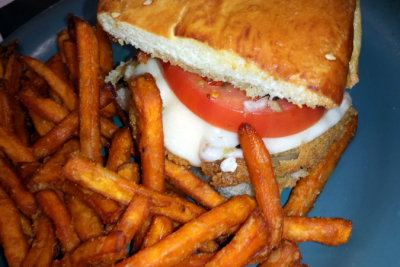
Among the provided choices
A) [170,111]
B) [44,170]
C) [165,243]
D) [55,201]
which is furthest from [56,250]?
[170,111]

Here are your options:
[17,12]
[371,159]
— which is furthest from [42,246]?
[17,12]

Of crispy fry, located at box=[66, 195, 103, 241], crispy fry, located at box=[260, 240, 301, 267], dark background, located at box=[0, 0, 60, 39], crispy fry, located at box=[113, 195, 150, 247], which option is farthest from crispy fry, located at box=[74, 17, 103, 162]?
dark background, located at box=[0, 0, 60, 39]

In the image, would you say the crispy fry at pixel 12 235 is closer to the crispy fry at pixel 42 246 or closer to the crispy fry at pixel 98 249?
the crispy fry at pixel 42 246

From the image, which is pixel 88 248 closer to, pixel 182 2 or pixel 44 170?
pixel 44 170

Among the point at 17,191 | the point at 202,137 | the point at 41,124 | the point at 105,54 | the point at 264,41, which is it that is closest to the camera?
the point at 264,41

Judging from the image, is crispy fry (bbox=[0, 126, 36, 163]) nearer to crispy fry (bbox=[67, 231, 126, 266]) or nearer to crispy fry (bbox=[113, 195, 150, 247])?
crispy fry (bbox=[67, 231, 126, 266])

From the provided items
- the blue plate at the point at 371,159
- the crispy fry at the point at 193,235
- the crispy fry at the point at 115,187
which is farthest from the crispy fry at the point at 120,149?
the blue plate at the point at 371,159

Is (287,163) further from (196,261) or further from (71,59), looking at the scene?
(71,59)
